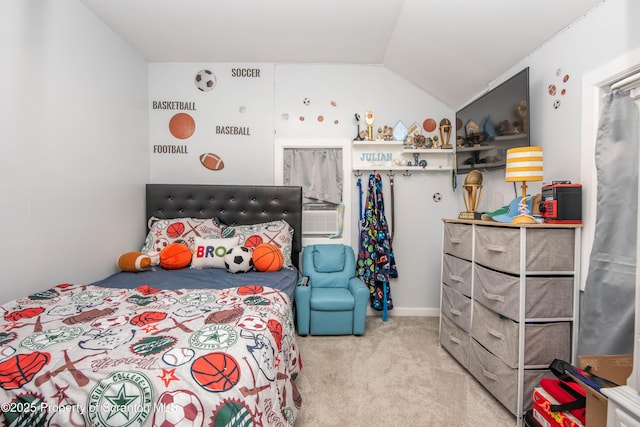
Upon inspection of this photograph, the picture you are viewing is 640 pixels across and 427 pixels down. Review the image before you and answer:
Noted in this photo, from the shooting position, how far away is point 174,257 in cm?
241

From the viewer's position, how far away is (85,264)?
84.4 inches

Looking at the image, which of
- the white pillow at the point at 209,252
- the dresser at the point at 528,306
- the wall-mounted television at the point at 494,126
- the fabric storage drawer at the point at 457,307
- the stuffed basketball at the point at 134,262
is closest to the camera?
the dresser at the point at 528,306

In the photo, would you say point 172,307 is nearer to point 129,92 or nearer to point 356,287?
point 356,287

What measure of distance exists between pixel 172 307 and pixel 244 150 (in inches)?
78.3

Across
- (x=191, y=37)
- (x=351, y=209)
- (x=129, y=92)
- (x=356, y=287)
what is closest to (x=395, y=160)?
(x=351, y=209)

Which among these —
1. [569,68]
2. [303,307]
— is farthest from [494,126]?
[303,307]

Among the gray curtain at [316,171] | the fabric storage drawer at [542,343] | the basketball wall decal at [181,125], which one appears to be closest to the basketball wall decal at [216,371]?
the fabric storage drawer at [542,343]

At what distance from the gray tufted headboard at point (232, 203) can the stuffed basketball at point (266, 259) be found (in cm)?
52

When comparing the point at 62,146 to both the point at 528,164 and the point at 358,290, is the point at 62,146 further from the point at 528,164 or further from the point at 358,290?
the point at 528,164

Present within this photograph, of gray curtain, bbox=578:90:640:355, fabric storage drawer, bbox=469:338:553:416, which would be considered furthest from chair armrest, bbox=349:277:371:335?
gray curtain, bbox=578:90:640:355

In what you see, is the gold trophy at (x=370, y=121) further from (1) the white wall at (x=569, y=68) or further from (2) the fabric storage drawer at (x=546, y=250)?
(2) the fabric storage drawer at (x=546, y=250)

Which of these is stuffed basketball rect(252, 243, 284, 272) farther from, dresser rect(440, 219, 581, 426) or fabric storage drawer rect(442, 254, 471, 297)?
dresser rect(440, 219, 581, 426)

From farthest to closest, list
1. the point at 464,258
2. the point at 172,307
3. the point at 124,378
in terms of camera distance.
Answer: the point at 464,258, the point at 172,307, the point at 124,378

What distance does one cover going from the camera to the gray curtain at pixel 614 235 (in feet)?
4.26
